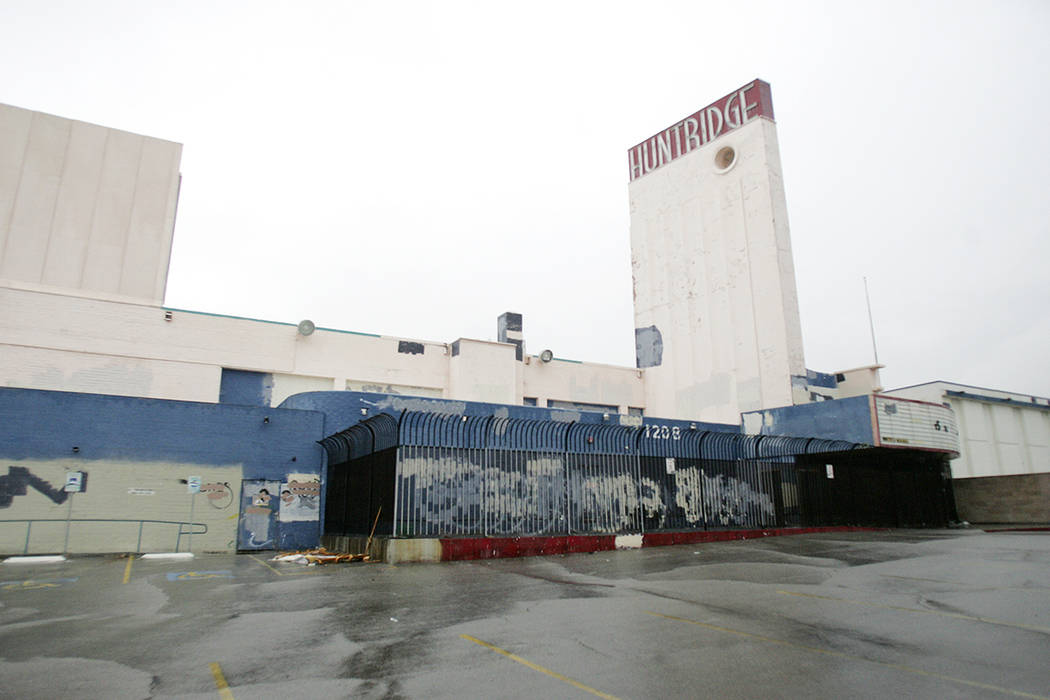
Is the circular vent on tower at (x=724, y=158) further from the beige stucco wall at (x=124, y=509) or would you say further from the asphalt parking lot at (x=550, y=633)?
the beige stucco wall at (x=124, y=509)

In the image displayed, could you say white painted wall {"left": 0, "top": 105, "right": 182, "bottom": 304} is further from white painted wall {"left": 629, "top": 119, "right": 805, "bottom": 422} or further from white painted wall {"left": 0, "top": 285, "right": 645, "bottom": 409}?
white painted wall {"left": 629, "top": 119, "right": 805, "bottom": 422}

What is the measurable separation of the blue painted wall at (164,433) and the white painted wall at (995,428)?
31530 mm

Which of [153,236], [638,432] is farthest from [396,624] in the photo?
[153,236]

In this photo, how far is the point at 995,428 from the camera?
3575 cm

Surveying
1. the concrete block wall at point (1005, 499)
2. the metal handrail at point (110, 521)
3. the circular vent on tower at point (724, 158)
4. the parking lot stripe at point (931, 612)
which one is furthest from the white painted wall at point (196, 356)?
the parking lot stripe at point (931, 612)

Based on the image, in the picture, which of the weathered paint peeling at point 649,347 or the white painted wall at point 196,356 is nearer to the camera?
the white painted wall at point 196,356

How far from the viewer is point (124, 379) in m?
24.4

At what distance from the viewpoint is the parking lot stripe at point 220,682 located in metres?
4.37

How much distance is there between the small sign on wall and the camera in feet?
56.0

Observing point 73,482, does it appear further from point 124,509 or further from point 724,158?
point 724,158

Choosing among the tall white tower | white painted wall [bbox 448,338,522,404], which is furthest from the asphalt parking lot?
the tall white tower

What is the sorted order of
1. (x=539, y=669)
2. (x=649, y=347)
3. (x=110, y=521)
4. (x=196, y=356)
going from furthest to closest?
(x=649, y=347) < (x=196, y=356) < (x=110, y=521) < (x=539, y=669)

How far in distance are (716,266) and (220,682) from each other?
108 ft

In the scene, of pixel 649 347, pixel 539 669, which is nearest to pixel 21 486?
pixel 539 669
